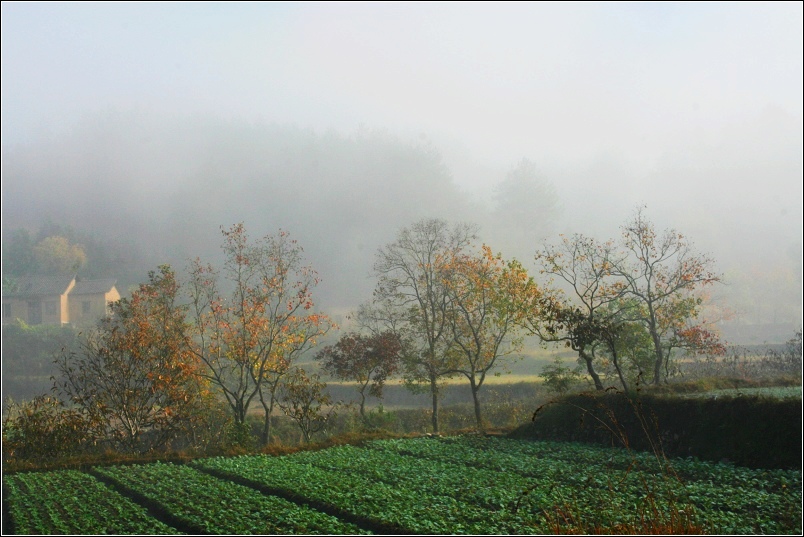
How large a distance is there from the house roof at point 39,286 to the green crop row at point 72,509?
19277 millimetres

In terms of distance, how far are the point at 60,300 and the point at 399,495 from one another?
77.3ft

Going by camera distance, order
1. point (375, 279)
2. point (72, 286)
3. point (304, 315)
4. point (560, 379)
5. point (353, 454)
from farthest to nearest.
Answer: point (72, 286) → point (375, 279) → point (304, 315) → point (560, 379) → point (353, 454)

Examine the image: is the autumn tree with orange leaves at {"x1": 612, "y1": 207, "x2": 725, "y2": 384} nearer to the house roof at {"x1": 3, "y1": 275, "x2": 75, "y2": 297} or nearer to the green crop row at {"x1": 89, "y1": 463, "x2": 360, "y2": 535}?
the green crop row at {"x1": 89, "y1": 463, "x2": 360, "y2": 535}

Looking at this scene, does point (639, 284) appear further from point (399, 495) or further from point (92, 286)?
point (92, 286)

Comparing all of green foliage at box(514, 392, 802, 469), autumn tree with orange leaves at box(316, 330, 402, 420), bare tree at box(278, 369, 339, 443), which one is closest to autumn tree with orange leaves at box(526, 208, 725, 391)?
autumn tree with orange leaves at box(316, 330, 402, 420)

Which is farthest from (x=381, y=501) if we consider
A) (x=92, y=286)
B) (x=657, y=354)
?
(x=92, y=286)

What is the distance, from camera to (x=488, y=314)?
19.5 m

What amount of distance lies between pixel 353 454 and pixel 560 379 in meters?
7.48

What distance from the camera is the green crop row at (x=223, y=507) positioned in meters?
6.84

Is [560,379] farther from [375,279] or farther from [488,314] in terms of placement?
[375,279]

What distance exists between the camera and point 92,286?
27672mm

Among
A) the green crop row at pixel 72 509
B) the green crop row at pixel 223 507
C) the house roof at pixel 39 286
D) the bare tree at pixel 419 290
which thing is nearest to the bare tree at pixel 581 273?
the bare tree at pixel 419 290

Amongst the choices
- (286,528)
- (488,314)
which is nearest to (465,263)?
(488,314)

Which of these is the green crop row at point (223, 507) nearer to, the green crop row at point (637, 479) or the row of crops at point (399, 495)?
the row of crops at point (399, 495)
